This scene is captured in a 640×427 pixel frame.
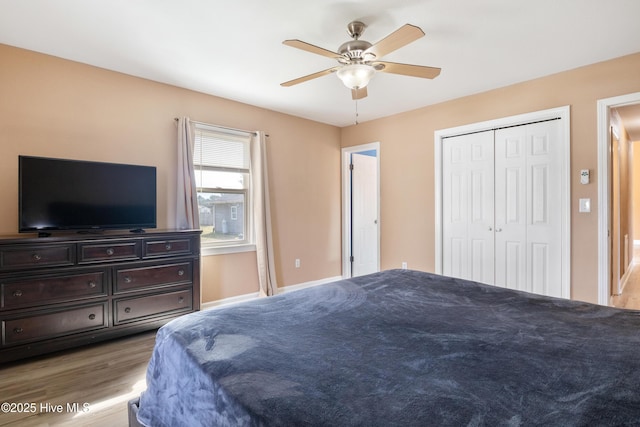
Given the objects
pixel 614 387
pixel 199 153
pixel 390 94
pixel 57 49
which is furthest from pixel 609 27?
pixel 57 49

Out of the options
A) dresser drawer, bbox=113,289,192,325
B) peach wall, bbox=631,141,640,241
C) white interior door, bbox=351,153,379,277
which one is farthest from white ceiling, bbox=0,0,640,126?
peach wall, bbox=631,141,640,241

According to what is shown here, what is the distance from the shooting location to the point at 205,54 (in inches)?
112

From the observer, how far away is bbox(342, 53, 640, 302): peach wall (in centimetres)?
310

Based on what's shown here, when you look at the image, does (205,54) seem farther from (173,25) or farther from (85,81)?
(85,81)

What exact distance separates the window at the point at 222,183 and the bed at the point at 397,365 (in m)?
2.52

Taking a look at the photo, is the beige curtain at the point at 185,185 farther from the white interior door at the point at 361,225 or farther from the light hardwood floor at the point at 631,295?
the light hardwood floor at the point at 631,295

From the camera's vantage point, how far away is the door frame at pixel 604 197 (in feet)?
9.92

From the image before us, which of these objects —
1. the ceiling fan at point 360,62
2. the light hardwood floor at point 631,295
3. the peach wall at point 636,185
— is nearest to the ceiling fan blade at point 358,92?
the ceiling fan at point 360,62

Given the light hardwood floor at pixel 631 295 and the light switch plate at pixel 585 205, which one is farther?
the light hardwood floor at pixel 631 295

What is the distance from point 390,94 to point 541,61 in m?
1.50

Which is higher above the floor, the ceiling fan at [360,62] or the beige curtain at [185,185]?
the ceiling fan at [360,62]

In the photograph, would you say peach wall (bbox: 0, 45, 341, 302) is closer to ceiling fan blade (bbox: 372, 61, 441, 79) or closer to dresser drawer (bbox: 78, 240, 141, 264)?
dresser drawer (bbox: 78, 240, 141, 264)

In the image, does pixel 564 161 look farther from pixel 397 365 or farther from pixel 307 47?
pixel 397 365

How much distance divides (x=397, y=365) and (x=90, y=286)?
8.97 ft
